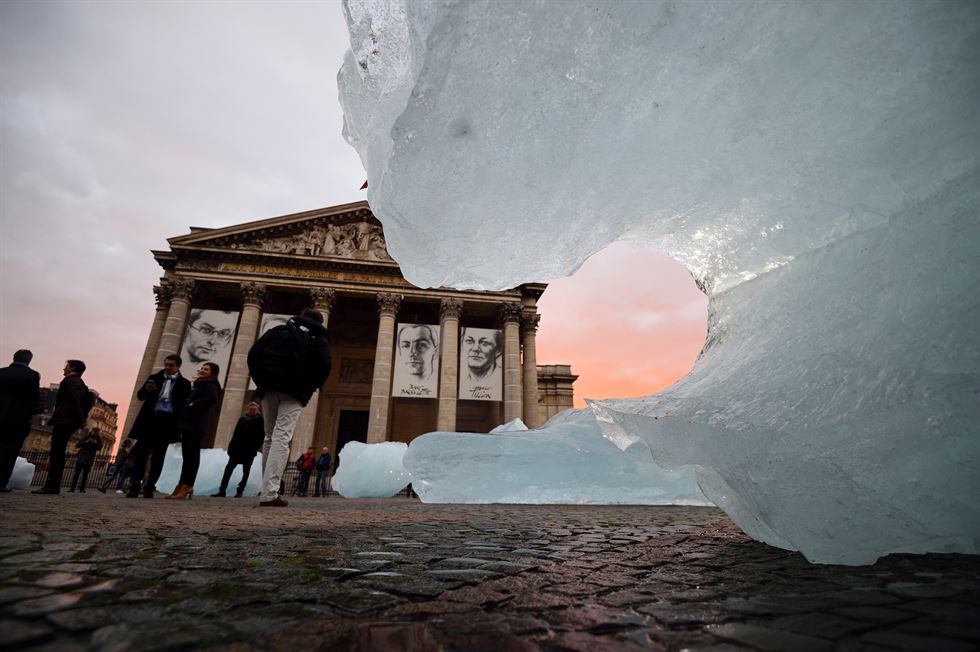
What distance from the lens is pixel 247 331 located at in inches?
767

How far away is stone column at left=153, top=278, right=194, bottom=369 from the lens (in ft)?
61.7

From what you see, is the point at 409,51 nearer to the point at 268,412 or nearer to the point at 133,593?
the point at 133,593

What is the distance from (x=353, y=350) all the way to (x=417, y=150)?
2300cm

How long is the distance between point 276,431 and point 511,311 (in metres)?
18.4

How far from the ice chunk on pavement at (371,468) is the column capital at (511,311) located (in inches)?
541

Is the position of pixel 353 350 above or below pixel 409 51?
above

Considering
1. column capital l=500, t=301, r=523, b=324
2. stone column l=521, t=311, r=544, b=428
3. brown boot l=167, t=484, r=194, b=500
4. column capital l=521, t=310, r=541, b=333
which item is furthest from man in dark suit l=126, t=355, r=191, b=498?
column capital l=521, t=310, r=541, b=333

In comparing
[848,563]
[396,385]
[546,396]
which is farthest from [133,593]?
[546,396]

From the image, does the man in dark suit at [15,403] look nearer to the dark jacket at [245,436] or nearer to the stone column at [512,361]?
the dark jacket at [245,436]

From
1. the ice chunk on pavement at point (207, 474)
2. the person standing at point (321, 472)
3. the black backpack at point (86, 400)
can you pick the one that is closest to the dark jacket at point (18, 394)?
the black backpack at point (86, 400)

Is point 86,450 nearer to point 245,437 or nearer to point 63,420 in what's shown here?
point 245,437

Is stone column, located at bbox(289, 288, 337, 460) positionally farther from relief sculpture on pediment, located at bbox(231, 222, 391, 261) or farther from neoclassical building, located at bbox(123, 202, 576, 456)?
relief sculpture on pediment, located at bbox(231, 222, 391, 261)

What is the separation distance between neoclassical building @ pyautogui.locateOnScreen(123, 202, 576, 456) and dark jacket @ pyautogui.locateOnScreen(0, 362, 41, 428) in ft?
47.3

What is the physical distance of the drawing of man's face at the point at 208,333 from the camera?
61.2ft
